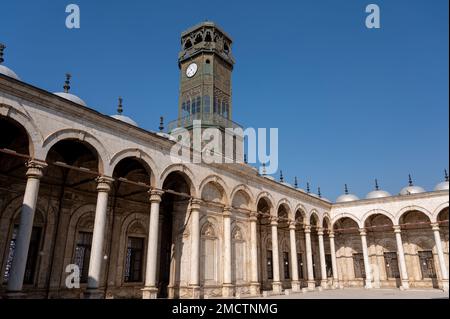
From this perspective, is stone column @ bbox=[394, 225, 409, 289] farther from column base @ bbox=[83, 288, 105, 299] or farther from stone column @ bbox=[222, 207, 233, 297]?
column base @ bbox=[83, 288, 105, 299]

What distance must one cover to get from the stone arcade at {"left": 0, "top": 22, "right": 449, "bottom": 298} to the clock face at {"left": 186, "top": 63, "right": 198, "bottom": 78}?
101mm

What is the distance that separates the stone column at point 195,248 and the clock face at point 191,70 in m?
11.0

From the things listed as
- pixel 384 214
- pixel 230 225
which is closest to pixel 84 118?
pixel 230 225

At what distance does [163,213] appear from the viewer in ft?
63.9

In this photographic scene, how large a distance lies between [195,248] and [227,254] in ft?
8.14

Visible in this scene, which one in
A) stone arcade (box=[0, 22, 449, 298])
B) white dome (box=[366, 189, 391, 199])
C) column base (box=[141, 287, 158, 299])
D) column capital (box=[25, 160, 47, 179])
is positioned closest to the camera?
column capital (box=[25, 160, 47, 179])

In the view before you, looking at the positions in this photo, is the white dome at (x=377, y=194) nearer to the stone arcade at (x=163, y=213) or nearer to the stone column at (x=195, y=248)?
the stone arcade at (x=163, y=213)

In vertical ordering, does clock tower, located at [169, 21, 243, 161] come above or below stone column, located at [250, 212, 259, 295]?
above

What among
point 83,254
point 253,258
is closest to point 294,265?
point 253,258

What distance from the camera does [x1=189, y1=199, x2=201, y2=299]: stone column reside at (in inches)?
639

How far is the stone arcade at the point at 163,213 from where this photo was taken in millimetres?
12570

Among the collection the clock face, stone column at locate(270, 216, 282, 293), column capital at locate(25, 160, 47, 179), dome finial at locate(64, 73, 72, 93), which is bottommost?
stone column at locate(270, 216, 282, 293)

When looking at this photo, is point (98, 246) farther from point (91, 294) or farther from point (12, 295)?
point (12, 295)

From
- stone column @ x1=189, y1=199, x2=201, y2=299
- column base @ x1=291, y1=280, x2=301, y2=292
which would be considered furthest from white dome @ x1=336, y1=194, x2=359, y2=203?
stone column @ x1=189, y1=199, x2=201, y2=299
